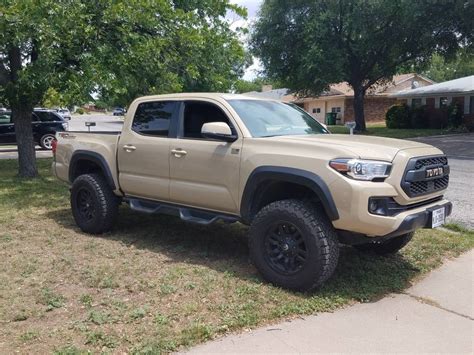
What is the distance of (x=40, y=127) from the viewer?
66.8 ft

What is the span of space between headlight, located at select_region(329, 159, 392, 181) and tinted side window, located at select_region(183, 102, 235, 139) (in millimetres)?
1734

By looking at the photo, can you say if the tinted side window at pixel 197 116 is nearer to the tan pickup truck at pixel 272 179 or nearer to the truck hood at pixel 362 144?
the tan pickup truck at pixel 272 179

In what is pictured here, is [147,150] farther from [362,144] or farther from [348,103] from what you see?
[348,103]

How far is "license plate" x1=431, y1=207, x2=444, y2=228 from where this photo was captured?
467cm

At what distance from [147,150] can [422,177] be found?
125 inches

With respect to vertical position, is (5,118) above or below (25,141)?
above

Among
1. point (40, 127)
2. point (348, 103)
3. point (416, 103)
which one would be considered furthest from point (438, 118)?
point (40, 127)

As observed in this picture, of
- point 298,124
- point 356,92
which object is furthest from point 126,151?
point 356,92

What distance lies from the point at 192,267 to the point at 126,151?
75.3 inches

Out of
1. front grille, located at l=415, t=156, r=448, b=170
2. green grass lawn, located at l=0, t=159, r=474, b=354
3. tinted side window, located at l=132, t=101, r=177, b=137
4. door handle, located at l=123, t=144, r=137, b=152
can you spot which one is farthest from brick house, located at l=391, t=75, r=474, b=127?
door handle, located at l=123, t=144, r=137, b=152

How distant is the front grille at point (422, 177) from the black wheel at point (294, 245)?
2.59 ft

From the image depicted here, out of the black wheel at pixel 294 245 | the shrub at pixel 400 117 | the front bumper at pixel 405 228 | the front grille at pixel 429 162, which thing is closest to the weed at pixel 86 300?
the black wheel at pixel 294 245

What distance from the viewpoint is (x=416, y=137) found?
26062 millimetres

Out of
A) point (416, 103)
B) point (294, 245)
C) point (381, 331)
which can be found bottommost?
point (381, 331)
